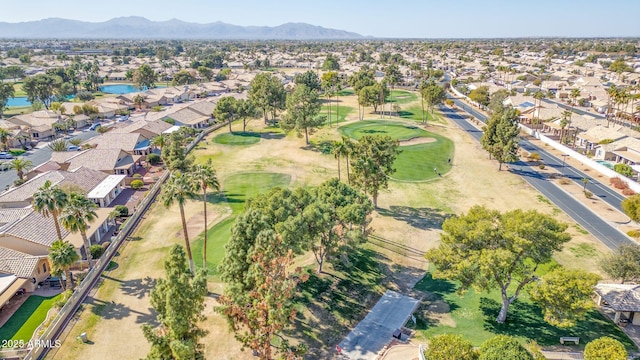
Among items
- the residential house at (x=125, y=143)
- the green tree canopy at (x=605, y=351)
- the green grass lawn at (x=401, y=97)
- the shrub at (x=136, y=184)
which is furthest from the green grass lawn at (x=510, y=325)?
the green grass lawn at (x=401, y=97)

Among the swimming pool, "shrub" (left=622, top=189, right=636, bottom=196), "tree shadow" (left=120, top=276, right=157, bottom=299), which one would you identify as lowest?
"tree shadow" (left=120, top=276, right=157, bottom=299)

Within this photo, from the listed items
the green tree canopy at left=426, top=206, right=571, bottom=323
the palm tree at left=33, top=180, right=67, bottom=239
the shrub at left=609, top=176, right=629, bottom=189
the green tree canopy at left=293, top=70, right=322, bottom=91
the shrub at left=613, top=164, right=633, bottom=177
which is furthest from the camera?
the green tree canopy at left=293, top=70, right=322, bottom=91

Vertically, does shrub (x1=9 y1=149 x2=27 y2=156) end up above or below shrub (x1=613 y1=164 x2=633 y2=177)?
below

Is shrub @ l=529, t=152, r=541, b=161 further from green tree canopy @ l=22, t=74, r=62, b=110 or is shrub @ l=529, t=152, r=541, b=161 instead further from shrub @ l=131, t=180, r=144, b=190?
green tree canopy @ l=22, t=74, r=62, b=110

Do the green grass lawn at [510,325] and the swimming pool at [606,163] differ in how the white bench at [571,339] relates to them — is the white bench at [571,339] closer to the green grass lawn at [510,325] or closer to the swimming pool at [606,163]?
the green grass lawn at [510,325]

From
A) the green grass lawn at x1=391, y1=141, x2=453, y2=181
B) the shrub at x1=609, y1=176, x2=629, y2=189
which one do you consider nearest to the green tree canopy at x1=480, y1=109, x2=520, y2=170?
the green grass lawn at x1=391, y1=141, x2=453, y2=181

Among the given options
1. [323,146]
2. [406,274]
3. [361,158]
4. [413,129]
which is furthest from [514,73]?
[406,274]

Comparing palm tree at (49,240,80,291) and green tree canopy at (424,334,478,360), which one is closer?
green tree canopy at (424,334,478,360)

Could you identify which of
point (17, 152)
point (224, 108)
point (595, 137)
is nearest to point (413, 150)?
point (595, 137)
